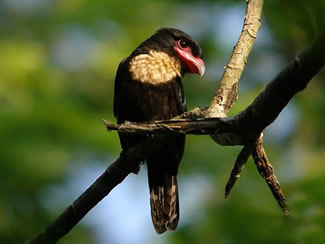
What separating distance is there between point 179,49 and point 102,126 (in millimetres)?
1100

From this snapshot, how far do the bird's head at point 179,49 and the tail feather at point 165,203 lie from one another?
724mm

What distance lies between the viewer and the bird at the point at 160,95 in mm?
4051

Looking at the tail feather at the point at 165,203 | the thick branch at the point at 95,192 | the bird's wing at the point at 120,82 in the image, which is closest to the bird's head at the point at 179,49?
the bird's wing at the point at 120,82

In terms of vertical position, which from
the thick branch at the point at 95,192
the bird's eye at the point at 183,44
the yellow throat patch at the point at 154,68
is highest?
the bird's eye at the point at 183,44

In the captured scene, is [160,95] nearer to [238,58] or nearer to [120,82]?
[120,82]

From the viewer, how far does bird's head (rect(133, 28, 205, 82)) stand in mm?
4262

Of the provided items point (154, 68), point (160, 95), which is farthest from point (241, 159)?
point (154, 68)

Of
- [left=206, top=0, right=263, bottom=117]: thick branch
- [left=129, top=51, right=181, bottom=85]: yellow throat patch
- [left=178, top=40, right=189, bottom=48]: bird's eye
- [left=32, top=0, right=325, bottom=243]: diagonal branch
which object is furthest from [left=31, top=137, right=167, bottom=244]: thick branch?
[left=178, top=40, right=189, bottom=48]: bird's eye

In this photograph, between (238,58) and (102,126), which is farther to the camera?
(102,126)

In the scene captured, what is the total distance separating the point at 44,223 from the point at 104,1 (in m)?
3.34

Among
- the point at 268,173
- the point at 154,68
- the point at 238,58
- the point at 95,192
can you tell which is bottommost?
the point at 95,192

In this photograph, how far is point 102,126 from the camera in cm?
515

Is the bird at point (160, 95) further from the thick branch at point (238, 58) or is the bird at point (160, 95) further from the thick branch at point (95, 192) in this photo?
the thick branch at point (238, 58)

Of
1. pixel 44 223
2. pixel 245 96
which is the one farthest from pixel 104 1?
pixel 44 223
